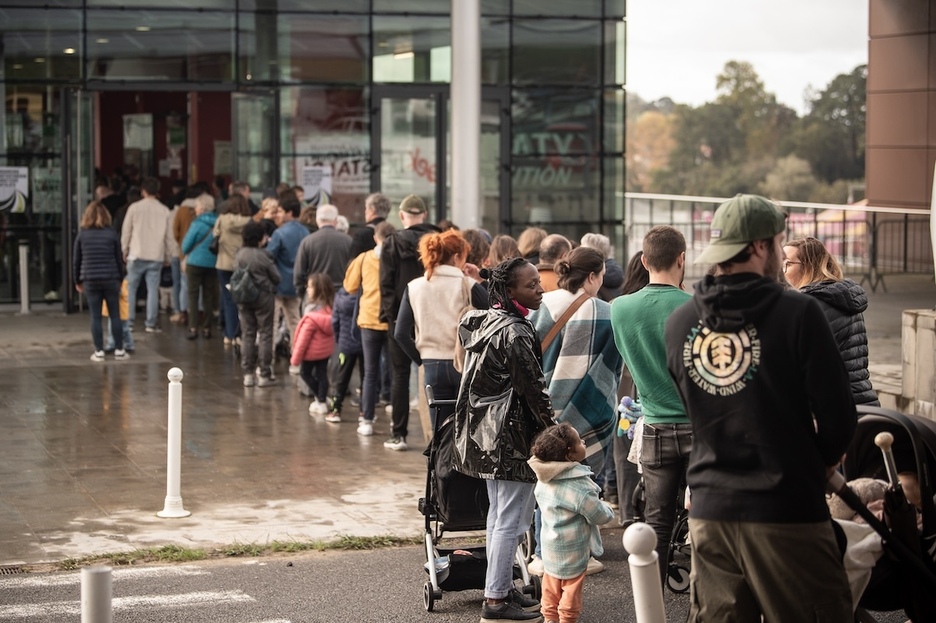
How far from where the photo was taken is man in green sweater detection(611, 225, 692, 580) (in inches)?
257

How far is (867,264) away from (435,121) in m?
8.82

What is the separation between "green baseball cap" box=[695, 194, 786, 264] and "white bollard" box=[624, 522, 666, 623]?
0.97 metres

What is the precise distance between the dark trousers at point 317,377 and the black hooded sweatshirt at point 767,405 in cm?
892

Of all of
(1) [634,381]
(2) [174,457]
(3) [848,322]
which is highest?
(3) [848,322]

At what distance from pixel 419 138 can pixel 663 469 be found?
641 inches

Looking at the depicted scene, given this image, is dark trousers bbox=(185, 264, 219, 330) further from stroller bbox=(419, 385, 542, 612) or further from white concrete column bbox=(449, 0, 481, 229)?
stroller bbox=(419, 385, 542, 612)

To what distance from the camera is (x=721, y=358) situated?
15.4 ft

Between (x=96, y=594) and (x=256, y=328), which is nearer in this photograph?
(x=96, y=594)

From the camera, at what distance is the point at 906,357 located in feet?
36.3

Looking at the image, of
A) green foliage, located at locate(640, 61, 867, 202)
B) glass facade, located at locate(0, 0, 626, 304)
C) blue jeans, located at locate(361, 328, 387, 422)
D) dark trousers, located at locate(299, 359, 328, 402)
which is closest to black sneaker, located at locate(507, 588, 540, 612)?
blue jeans, located at locate(361, 328, 387, 422)

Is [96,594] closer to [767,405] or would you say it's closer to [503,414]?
[767,405]

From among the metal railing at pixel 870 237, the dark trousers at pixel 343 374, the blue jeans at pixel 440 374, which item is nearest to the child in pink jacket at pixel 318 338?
the dark trousers at pixel 343 374

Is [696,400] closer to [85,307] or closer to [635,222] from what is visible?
[85,307]

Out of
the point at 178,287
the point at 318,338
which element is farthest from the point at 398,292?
the point at 178,287
